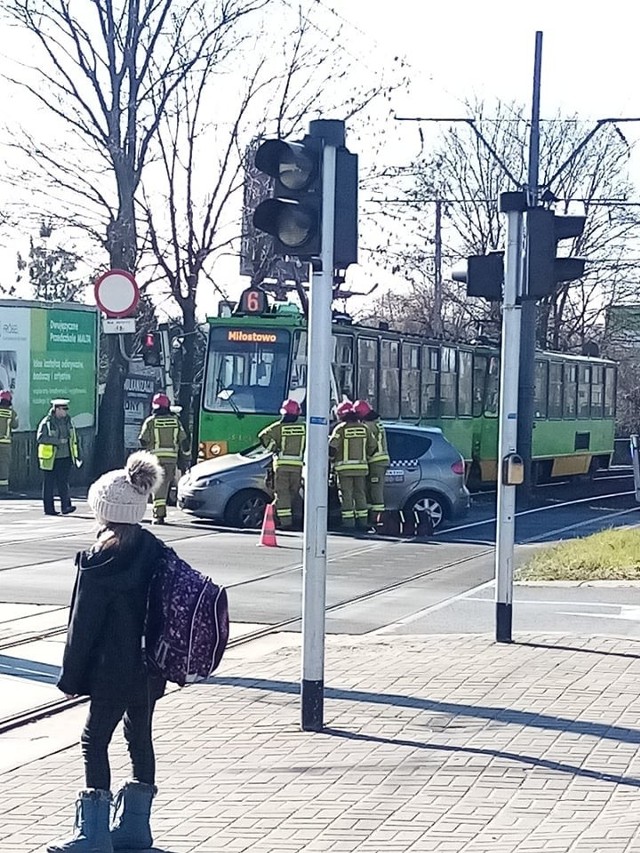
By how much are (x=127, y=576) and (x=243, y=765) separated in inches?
77.0

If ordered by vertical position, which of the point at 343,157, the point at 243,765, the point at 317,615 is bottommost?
the point at 243,765

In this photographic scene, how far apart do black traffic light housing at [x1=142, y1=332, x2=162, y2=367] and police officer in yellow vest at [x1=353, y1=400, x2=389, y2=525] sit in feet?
17.2

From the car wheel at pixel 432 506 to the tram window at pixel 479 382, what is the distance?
32.8 ft

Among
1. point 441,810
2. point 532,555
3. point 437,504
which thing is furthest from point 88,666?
point 437,504

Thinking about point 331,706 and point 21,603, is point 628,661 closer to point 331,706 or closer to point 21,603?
point 331,706

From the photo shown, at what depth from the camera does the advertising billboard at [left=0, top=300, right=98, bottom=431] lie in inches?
1179

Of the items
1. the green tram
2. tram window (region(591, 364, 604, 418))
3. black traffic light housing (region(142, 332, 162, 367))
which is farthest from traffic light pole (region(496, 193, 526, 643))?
tram window (region(591, 364, 604, 418))

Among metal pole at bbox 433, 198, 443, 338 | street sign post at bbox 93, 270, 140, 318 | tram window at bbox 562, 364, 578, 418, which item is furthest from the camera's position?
metal pole at bbox 433, 198, 443, 338

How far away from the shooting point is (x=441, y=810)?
6.66 metres

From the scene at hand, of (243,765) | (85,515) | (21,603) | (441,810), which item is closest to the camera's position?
(441,810)

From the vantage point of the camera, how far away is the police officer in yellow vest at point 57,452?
22508 millimetres

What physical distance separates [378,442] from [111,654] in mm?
14837

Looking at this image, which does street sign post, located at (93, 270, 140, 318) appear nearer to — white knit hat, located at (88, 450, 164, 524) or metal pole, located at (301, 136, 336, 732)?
metal pole, located at (301, 136, 336, 732)

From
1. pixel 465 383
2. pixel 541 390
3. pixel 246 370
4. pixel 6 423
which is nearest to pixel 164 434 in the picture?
pixel 246 370
